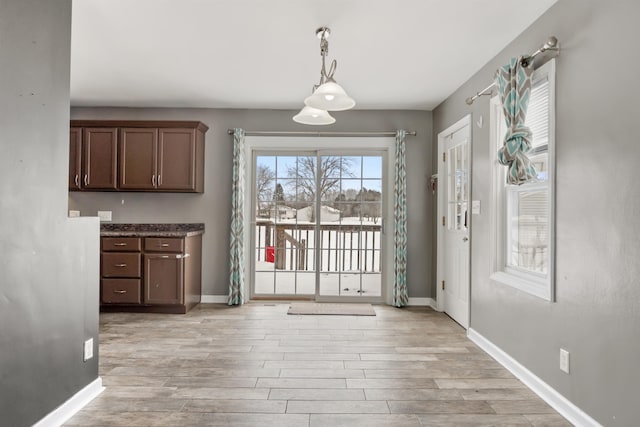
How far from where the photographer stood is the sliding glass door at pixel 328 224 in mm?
5070

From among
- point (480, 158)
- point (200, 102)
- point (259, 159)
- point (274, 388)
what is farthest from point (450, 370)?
point (200, 102)

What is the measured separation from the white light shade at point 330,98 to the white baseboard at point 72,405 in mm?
2251

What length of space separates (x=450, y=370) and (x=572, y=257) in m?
1.21

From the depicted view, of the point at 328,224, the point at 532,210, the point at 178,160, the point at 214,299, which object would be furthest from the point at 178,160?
the point at 532,210

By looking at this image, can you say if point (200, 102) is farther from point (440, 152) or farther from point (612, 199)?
point (612, 199)

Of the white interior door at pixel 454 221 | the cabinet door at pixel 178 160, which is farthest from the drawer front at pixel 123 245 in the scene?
the white interior door at pixel 454 221

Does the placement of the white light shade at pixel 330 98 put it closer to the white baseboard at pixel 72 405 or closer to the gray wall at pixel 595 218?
the gray wall at pixel 595 218

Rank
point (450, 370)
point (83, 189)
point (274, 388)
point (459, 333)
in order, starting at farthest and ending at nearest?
point (83, 189) → point (459, 333) → point (450, 370) → point (274, 388)

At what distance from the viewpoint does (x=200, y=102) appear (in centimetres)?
474

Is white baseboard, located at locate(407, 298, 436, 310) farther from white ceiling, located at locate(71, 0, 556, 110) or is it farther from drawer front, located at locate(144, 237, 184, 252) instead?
drawer front, located at locate(144, 237, 184, 252)

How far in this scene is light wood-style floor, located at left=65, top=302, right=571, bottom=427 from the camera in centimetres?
220

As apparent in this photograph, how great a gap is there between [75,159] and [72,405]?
10.9ft

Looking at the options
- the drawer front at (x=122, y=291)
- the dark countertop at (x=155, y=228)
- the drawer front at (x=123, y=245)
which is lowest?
the drawer front at (x=122, y=291)

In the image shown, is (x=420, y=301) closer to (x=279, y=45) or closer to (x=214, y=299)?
(x=214, y=299)
